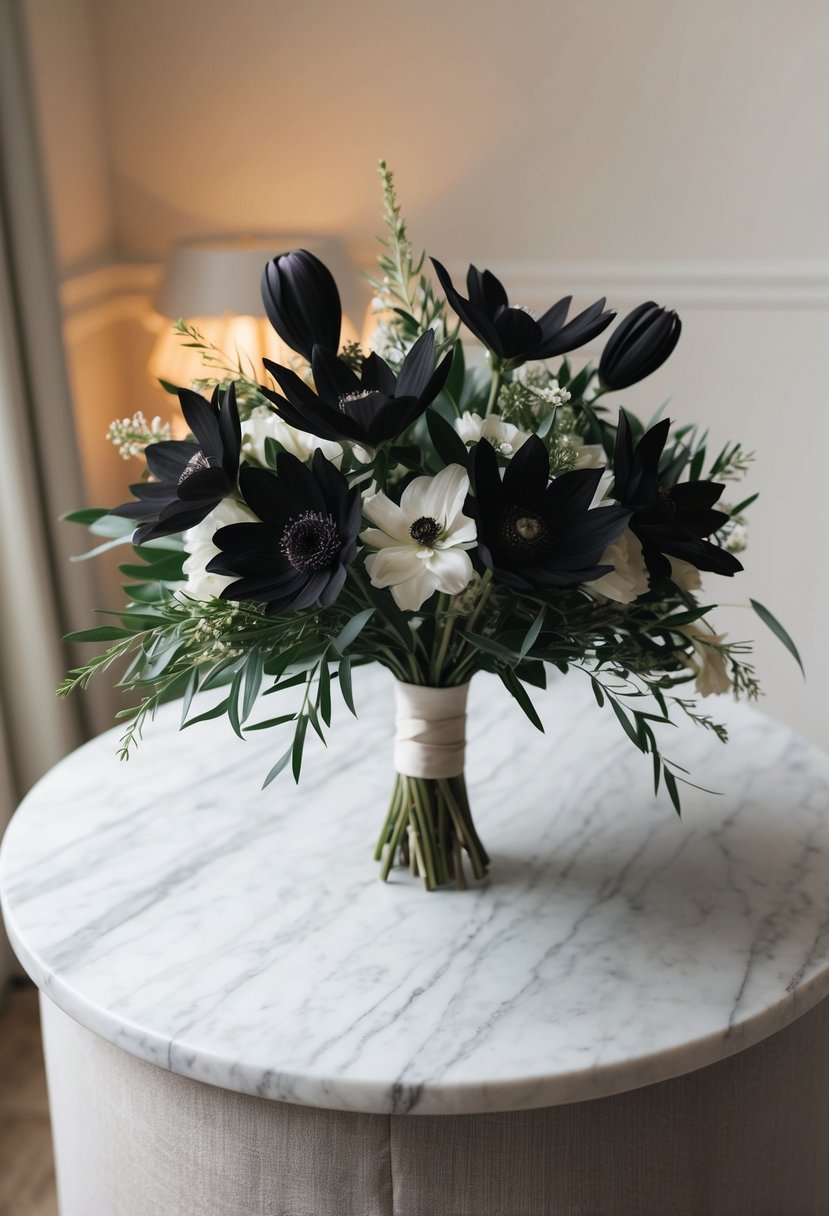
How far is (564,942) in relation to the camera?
1027 mm

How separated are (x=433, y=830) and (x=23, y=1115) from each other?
121 cm

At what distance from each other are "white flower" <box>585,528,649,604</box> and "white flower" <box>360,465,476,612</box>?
10cm

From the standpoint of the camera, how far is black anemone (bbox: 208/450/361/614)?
0.84 metres

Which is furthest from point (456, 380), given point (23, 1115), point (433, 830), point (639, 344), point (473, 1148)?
point (23, 1115)

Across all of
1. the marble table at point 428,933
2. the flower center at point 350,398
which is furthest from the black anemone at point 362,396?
the marble table at point 428,933

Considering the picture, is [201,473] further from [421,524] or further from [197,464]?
[421,524]

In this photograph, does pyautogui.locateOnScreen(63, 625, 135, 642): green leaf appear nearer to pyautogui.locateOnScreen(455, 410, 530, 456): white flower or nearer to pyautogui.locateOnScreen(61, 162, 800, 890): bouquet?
pyautogui.locateOnScreen(61, 162, 800, 890): bouquet

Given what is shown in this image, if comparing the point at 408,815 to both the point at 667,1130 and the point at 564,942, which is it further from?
the point at 667,1130

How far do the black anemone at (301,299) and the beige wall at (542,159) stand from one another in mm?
1516

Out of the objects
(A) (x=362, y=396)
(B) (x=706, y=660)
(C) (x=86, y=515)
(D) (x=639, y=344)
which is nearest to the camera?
(A) (x=362, y=396)

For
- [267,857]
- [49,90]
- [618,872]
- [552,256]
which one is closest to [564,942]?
[618,872]

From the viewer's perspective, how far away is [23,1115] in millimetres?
1896

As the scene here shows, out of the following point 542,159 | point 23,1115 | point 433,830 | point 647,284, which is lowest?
point 23,1115

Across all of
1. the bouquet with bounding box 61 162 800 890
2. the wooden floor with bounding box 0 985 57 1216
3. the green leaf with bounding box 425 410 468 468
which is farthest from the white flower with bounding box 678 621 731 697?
the wooden floor with bounding box 0 985 57 1216
